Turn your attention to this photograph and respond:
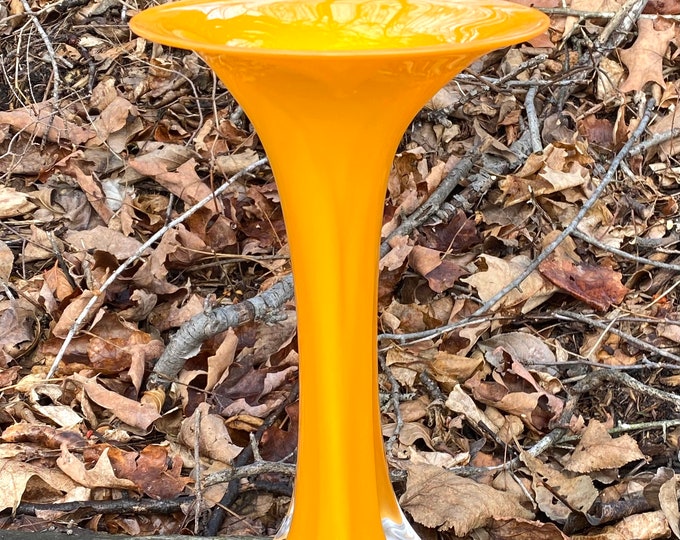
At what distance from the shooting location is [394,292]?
1.69 meters

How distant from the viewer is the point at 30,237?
183 centimetres

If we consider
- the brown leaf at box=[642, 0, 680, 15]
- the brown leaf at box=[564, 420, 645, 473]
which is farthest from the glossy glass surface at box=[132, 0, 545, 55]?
the brown leaf at box=[642, 0, 680, 15]

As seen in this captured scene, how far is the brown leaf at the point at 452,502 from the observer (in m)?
1.13

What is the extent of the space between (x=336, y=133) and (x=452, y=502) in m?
0.67

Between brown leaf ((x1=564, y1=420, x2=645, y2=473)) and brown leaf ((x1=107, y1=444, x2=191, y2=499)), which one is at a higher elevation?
brown leaf ((x1=107, y1=444, x2=191, y2=499))

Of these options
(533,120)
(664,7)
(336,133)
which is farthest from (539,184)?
(336,133)

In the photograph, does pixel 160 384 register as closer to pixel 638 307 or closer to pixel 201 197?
pixel 201 197

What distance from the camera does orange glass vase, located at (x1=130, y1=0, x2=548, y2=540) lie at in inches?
24.6

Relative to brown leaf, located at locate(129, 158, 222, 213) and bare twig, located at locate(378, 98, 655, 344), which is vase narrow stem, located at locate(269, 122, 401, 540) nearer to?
bare twig, located at locate(378, 98, 655, 344)

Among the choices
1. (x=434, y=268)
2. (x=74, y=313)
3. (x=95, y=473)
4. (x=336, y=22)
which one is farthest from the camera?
(x=434, y=268)

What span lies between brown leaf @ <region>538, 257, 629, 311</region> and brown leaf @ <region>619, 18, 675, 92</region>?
0.59 meters

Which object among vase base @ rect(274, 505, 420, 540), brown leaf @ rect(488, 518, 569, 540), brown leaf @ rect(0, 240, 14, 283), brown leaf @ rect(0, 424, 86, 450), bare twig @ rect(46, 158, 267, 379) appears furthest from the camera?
brown leaf @ rect(0, 240, 14, 283)

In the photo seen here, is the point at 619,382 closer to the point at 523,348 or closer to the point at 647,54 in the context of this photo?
the point at 523,348

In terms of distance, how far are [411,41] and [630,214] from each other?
125 cm
